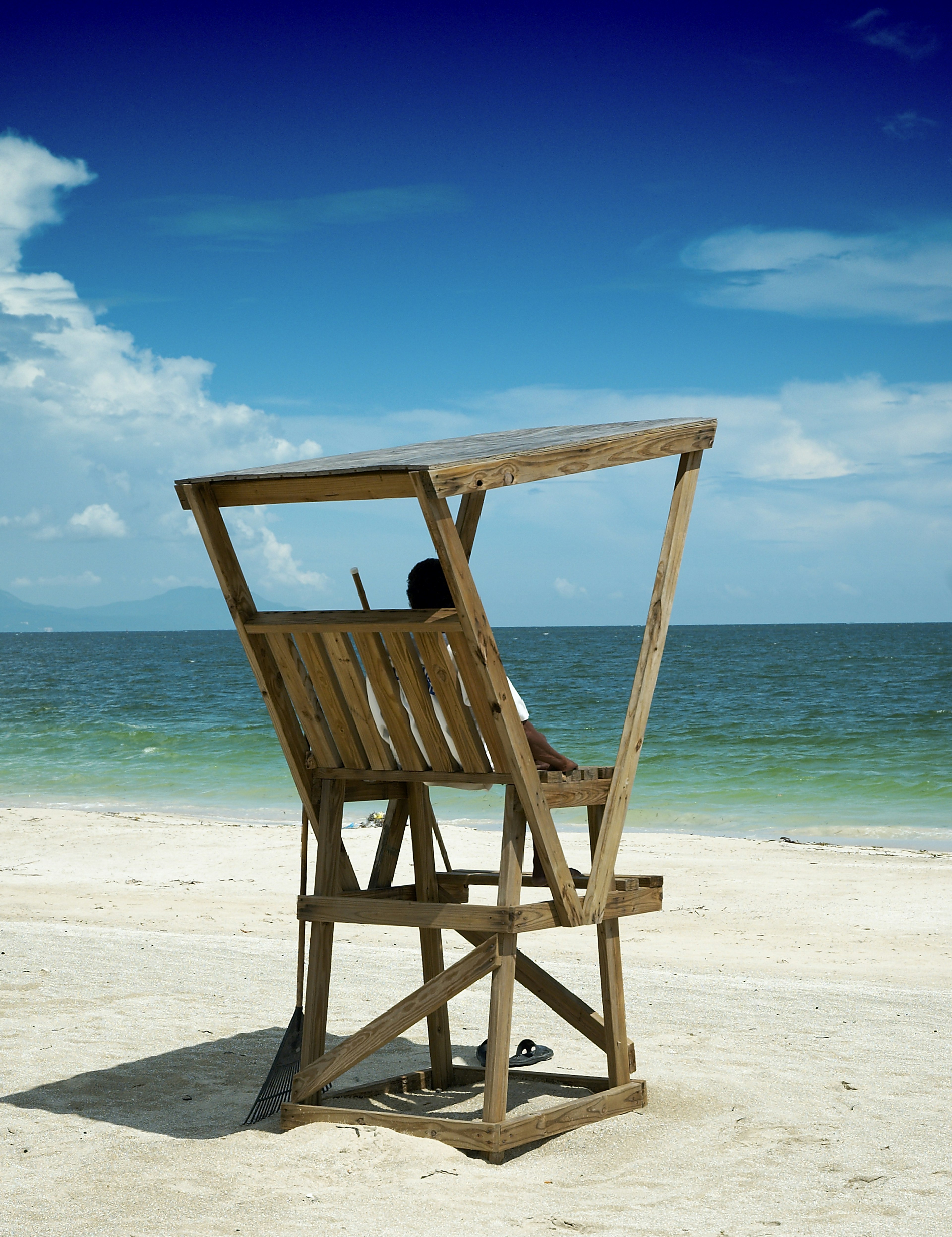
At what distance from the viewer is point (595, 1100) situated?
470cm

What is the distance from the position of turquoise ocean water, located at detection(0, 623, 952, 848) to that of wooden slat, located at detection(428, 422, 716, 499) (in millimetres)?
11778

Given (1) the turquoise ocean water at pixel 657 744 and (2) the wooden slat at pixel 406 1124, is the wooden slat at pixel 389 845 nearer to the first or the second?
(2) the wooden slat at pixel 406 1124

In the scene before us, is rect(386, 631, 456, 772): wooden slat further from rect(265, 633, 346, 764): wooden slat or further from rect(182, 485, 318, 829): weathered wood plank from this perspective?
rect(182, 485, 318, 829): weathered wood plank

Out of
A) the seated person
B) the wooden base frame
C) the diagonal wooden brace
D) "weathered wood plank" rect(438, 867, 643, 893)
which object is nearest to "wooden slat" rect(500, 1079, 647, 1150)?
the wooden base frame

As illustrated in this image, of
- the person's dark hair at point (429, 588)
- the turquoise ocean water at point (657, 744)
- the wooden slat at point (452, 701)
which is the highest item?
the person's dark hair at point (429, 588)

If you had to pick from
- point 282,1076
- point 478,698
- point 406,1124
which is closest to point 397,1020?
point 406,1124

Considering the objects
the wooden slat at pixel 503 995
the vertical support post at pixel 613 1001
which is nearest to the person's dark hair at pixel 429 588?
the wooden slat at pixel 503 995

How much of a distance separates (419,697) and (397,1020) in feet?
3.89

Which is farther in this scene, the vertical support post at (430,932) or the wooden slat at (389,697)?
the vertical support post at (430,932)

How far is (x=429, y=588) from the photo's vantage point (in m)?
4.43

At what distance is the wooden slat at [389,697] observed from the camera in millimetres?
4246

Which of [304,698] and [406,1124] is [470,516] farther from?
[406,1124]

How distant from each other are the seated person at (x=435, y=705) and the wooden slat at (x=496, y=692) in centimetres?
14

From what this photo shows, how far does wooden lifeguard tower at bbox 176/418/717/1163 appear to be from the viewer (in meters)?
4.04
